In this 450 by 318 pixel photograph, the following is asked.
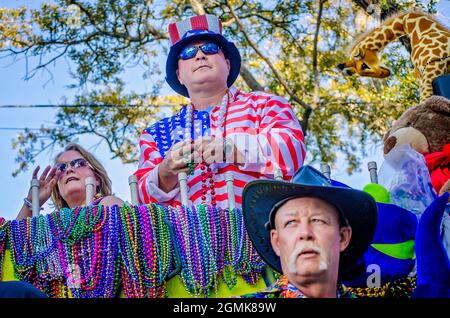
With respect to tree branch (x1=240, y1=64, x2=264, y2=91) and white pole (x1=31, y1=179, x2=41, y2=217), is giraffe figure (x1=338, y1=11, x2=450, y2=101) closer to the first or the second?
white pole (x1=31, y1=179, x2=41, y2=217)

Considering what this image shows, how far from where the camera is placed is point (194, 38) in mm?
5836

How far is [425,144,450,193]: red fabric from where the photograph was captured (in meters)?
5.40

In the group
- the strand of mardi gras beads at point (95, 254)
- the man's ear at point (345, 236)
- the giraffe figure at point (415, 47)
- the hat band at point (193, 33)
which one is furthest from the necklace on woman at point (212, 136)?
the giraffe figure at point (415, 47)

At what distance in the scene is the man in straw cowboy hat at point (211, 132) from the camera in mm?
5188

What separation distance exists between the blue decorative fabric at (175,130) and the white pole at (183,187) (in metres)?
0.60

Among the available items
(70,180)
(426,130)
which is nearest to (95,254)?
(70,180)

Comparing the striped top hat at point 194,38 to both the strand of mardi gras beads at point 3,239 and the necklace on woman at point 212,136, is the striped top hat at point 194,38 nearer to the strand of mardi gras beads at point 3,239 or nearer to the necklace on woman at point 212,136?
the necklace on woman at point 212,136

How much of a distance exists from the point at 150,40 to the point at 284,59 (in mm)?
1722

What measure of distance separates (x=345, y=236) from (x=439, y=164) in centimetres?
173

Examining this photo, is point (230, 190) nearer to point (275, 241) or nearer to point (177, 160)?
point (177, 160)

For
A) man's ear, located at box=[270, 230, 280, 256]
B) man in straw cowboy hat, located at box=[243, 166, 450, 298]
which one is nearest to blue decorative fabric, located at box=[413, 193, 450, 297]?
man in straw cowboy hat, located at box=[243, 166, 450, 298]

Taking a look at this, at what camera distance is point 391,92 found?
40.4ft

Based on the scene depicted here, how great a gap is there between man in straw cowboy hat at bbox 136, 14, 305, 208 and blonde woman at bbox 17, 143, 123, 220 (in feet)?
1.00

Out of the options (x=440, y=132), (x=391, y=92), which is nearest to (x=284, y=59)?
(x=391, y=92)
